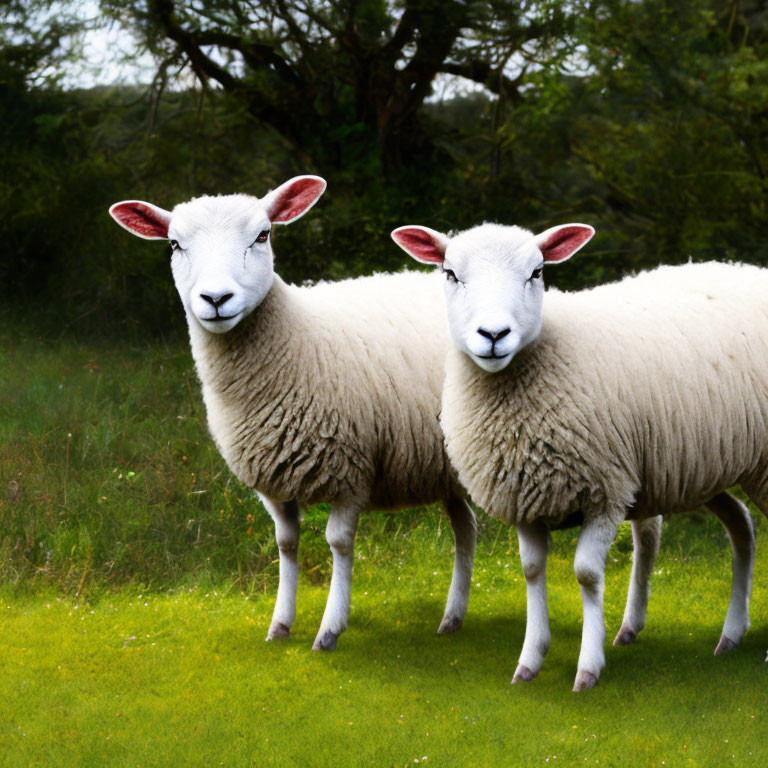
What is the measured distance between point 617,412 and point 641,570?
1.29 metres

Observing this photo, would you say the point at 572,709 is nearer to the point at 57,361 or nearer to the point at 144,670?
the point at 144,670

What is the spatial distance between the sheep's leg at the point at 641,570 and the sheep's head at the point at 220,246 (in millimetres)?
2353

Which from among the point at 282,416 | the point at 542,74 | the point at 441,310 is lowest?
the point at 282,416

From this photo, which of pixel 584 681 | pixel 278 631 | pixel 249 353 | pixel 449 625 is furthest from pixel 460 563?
pixel 249 353

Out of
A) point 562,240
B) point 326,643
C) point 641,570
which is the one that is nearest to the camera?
point 562,240

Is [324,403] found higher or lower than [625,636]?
higher

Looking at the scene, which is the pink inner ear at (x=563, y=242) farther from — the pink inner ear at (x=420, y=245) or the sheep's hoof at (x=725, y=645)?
the sheep's hoof at (x=725, y=645)

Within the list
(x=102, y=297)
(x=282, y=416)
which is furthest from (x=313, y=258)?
(x=282, y=416)

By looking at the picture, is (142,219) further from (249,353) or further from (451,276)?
(451,276)

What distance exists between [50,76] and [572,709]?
858 centimetres

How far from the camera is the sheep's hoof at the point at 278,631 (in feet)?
17.2

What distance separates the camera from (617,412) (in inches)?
172

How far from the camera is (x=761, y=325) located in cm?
480

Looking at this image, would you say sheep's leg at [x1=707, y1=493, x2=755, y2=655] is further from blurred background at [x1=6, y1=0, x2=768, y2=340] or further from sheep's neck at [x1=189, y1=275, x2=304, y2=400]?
blurred background at [x1=6, y1=0, x2=768, y2=340]
